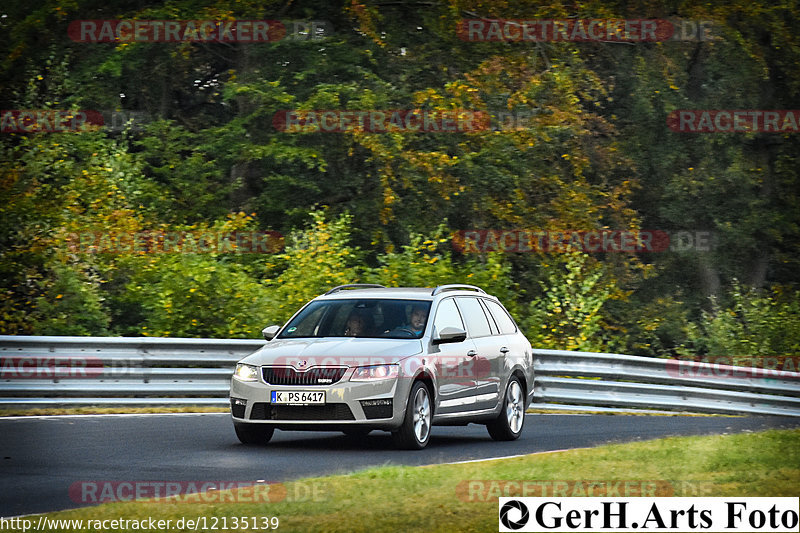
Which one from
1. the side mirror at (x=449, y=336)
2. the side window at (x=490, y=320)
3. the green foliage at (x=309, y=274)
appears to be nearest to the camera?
the side mirror at (x=449, y=336)

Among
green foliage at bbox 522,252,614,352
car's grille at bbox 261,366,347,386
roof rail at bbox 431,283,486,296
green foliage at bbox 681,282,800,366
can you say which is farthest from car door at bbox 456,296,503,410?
green foliage at bbox 681,282,800,366

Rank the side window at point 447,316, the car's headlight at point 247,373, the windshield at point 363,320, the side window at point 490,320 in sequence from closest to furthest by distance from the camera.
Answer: the car's headlight at point 247,373
the windshield at point 363,320
the side window at point 447,316
the side window at point 490,320

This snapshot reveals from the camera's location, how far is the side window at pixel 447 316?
14745 millimetres

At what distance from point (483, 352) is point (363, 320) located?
4.98ft

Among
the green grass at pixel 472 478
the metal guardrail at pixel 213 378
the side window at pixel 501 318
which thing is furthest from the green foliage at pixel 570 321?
the green grass at pixel 472 478

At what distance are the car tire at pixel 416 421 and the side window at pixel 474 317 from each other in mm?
1545

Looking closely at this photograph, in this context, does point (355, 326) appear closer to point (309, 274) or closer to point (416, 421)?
point (416, 421)

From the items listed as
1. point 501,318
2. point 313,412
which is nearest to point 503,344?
point 501,318

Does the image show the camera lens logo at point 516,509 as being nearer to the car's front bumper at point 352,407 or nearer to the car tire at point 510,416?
the car's front bumper at point 352,407

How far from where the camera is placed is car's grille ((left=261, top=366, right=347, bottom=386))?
13484 mm

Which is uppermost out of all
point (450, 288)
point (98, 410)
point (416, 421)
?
point (450, 288)

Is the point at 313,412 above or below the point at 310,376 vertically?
below

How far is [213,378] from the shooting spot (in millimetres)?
20078

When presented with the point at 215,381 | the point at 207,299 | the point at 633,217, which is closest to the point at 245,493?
the point at 215,381
